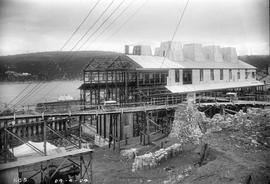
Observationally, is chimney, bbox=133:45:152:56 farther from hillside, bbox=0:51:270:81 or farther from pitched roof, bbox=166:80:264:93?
hillside, bbox=0:51:270:81

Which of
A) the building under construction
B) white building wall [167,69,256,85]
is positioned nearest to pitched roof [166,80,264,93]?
the building under construction

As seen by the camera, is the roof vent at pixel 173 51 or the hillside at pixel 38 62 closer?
the roof vent at pixel 173 51

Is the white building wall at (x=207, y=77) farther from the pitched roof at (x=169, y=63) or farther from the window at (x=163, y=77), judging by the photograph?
the pitched roof at (x=169, y=63)

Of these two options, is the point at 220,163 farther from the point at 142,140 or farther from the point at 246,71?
the point at 246,71

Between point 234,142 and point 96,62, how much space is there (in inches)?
823

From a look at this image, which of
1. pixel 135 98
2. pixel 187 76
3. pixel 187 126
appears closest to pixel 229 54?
pixel 187 76

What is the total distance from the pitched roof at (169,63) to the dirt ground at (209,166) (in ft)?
42.1

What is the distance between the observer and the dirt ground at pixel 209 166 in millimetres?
14828

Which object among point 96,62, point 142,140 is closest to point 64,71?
point 96,62

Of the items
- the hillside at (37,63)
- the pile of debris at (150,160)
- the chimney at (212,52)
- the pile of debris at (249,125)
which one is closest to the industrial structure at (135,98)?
the chimney at (212,52)

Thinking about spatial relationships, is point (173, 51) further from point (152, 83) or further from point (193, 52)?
point (152, 83)

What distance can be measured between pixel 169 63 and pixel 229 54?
20604 mm

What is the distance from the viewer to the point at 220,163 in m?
16.9

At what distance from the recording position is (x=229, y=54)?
5491cm
